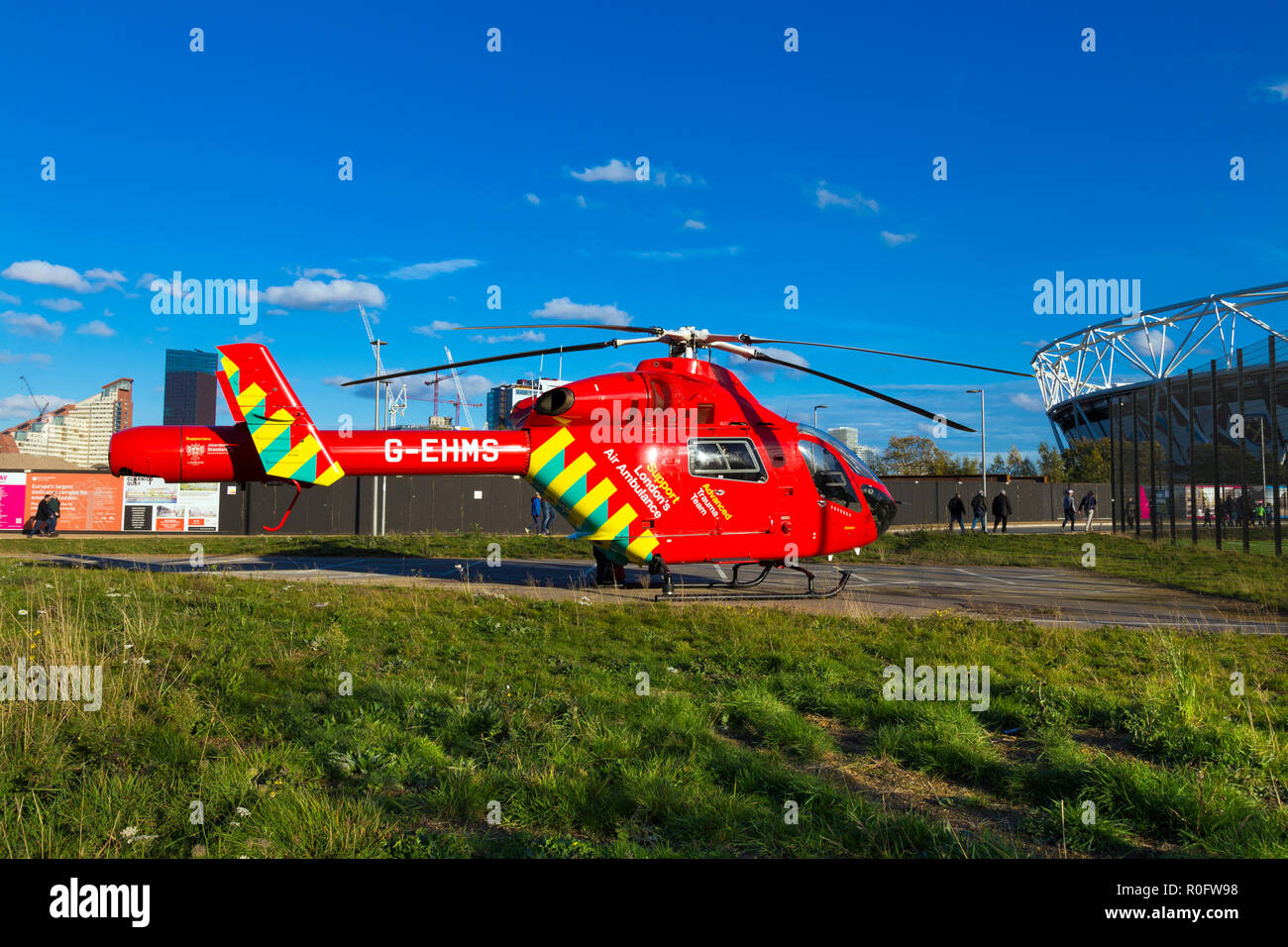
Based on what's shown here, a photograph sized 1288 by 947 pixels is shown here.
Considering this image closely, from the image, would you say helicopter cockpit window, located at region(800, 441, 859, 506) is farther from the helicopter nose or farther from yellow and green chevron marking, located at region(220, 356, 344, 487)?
yellow and green chevron marking, located at region(220, 356, 344, 487)

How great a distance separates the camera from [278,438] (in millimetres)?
12273

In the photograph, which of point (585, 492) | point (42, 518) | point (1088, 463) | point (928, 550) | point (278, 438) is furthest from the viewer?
point (1088, 463)

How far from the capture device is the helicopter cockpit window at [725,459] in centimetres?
1292

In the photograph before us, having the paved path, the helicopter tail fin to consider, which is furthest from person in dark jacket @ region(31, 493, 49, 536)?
the helicopter tail fin

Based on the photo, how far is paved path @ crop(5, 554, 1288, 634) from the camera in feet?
38.2

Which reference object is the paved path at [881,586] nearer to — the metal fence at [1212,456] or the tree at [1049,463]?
the metal fence at [1212,456]

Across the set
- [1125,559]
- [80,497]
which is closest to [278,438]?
[1125,559]

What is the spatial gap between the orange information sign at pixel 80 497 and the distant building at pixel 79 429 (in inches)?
2845

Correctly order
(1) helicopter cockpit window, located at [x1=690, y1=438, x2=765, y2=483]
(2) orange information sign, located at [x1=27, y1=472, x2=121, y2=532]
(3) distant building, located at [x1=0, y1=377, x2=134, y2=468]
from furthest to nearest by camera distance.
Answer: (3) distant building, located at [x1=0, y1=377, x2=134, y2=468] < (2) orange information sign, located at [x1=27, y1=472, x2=121, y2=532] < (1) helicopter cockpit window, located at [x1=690, y1=438, x2=765, y2=483]

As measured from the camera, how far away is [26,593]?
10.3 metres

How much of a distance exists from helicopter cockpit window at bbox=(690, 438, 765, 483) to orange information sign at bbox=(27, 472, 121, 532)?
30.9 metres

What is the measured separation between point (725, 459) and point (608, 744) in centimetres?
856

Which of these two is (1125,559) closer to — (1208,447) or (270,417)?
(1208,447)

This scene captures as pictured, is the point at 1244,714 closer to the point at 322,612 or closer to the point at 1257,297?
the point at 322,612
